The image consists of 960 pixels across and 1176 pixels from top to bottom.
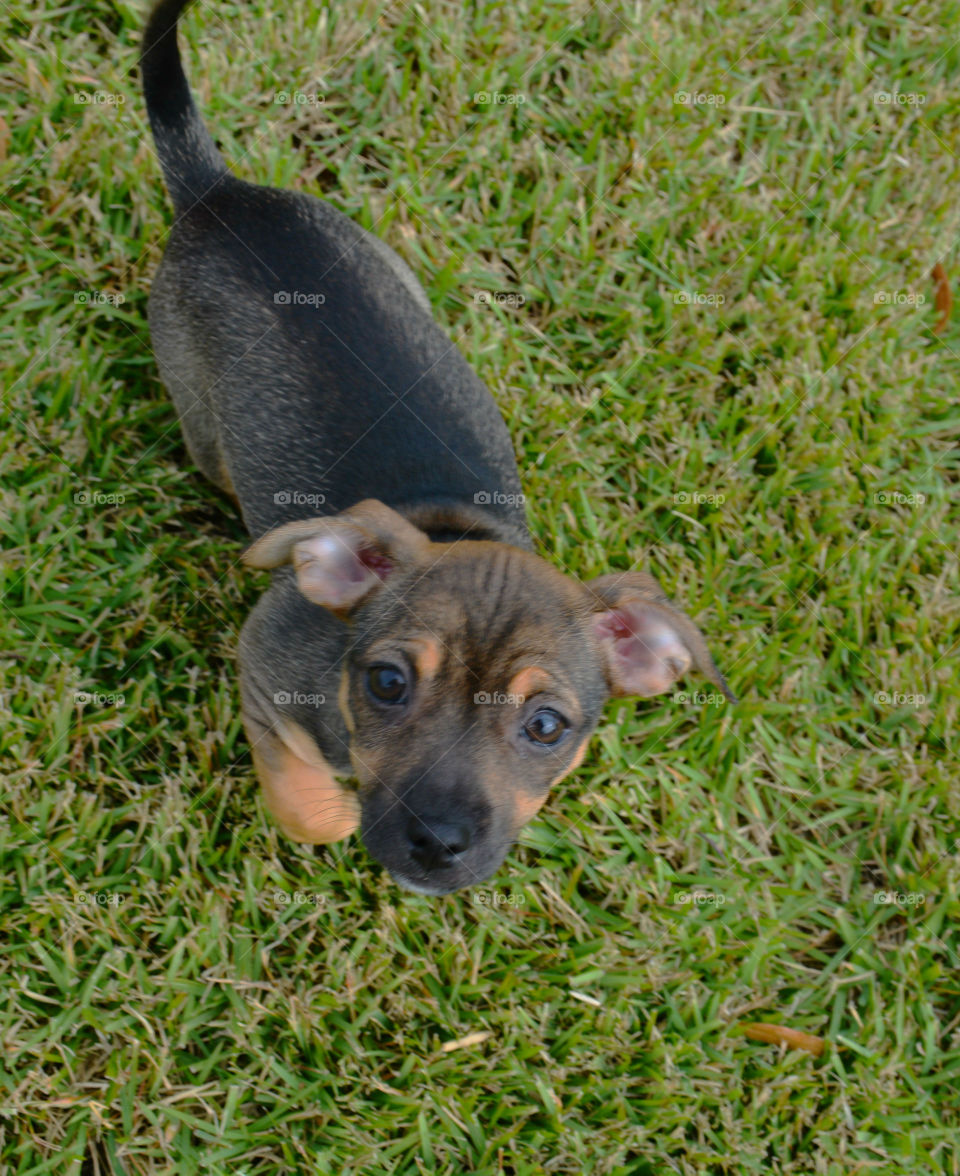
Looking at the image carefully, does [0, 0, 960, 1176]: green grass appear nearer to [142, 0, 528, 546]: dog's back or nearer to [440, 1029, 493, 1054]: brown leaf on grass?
[440, 1029, 493, 1054]: brown leaf on grass

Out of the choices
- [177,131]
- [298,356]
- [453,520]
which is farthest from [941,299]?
[177,131]

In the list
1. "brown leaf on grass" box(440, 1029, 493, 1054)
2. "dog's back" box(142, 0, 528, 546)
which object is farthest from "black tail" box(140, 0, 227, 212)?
"brown leaf on grass" box(440, 1029, 493, 1054)

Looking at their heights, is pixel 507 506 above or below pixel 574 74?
below

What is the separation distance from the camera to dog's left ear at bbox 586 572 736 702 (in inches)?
143

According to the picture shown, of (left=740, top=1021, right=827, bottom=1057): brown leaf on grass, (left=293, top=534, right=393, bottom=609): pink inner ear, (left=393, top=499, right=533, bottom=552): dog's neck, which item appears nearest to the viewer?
(left=293, top=534, right=393, bottom=609): pink inner ear

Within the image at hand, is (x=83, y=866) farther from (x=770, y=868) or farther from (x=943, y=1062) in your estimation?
(x=943, y=1062)

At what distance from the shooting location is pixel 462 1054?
4387 millimetres

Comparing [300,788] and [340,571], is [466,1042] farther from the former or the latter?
[340,571]

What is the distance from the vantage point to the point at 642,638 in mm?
3951

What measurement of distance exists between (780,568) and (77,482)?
11.4 ft

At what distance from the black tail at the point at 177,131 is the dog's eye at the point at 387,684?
229cm

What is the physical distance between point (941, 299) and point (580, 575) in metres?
2.92

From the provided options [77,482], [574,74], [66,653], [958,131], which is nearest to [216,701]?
[66,653]

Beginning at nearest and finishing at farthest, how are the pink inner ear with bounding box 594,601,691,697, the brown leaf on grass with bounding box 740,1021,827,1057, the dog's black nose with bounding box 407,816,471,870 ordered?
the dog's black nose with bounding box 407,816,471,870
the pink inner ear with bounding box 594,601,691,697
the brown leaf on grass with bounding box 740,1021,827,1057
